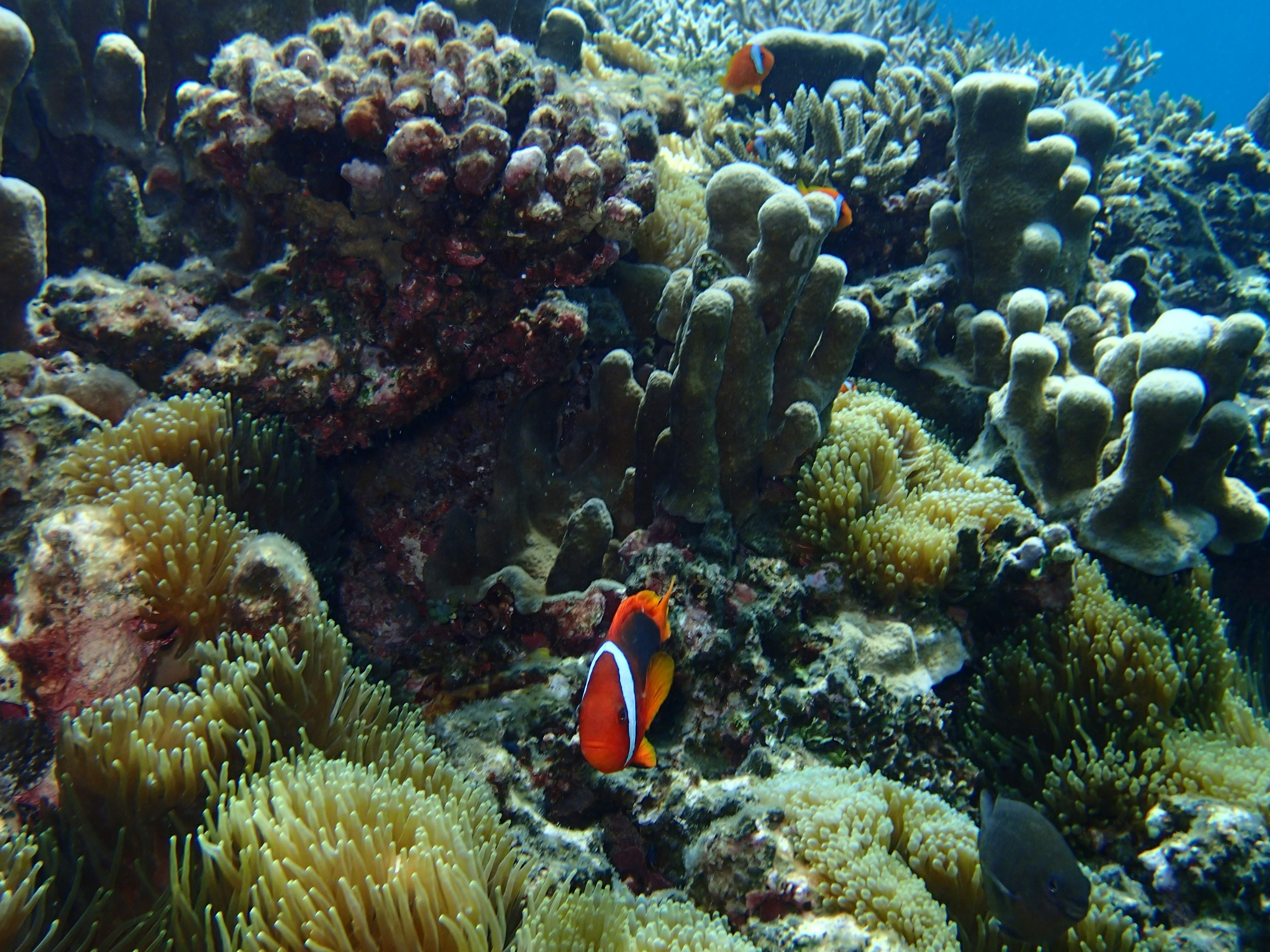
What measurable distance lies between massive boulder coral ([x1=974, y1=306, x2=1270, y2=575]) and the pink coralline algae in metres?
2.42

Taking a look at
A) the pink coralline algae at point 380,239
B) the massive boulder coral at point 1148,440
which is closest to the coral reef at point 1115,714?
the massive boulder coral at point 1148,440

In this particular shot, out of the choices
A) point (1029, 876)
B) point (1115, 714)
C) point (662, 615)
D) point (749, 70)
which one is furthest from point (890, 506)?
point (749, 70)

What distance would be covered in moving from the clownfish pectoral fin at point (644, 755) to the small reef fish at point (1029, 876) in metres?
0.96

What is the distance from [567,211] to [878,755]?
2559 millimetres

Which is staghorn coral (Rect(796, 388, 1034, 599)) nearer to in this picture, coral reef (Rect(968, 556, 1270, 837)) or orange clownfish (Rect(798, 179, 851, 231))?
coral reef (Rect(968, 556, 1270, 837))

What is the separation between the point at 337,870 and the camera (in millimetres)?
1639

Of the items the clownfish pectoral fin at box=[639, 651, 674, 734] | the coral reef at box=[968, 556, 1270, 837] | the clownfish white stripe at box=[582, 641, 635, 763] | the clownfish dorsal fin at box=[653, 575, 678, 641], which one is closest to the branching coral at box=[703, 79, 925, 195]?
the coral reef at box=[968, 556, 1270, 837]

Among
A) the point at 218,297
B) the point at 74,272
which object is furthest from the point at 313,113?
the point at 74,272

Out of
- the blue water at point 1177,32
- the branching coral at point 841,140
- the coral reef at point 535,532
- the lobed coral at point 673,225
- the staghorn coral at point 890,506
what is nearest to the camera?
the coral reef at point 535,532

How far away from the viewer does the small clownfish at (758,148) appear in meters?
5.54

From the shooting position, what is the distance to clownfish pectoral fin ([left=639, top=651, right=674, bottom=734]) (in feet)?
6.86

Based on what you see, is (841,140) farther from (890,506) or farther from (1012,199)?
(890,506)

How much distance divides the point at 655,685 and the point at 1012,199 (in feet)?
14.0

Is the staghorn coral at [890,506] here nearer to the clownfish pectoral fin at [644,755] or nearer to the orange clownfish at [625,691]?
the orange clownfish at [625,691]
